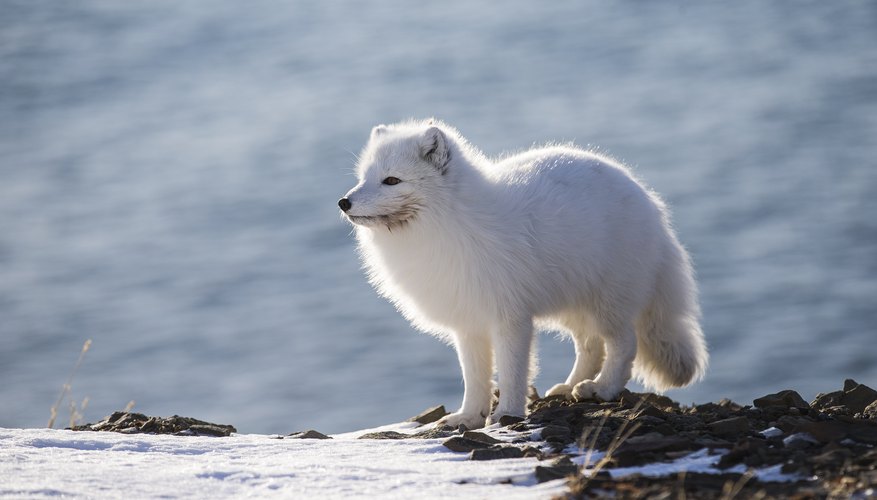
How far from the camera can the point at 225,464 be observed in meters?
4.75

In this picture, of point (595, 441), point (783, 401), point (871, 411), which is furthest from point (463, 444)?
point (871, 411)

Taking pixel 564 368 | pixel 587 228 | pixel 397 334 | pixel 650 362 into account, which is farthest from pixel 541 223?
pixel 397 334

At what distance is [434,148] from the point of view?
20.1 ft

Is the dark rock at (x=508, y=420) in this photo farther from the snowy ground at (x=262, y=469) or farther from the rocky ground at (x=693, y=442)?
the snowy ground at (x=262, y=469)

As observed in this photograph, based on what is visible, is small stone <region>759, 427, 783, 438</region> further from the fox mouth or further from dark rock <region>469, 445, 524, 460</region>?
the fox mouth

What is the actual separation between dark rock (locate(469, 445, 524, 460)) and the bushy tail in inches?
89.9

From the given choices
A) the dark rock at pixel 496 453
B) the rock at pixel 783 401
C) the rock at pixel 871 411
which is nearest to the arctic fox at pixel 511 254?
the rock at pixel 783 401

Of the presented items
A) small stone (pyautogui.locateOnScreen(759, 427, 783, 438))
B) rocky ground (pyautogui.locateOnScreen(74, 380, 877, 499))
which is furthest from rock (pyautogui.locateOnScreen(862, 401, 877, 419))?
small stone (pyautogui.locateOnScreen(759, 427, 783, 438))

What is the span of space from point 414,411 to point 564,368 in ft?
11.7

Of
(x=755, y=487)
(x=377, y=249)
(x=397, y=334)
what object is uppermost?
(x=397, y=334)

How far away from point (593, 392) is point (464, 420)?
0.82 metres

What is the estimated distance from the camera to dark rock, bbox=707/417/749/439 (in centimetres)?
490

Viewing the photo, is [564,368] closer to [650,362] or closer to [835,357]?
[835,357]

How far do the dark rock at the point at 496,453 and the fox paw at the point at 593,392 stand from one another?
68.4 inches
